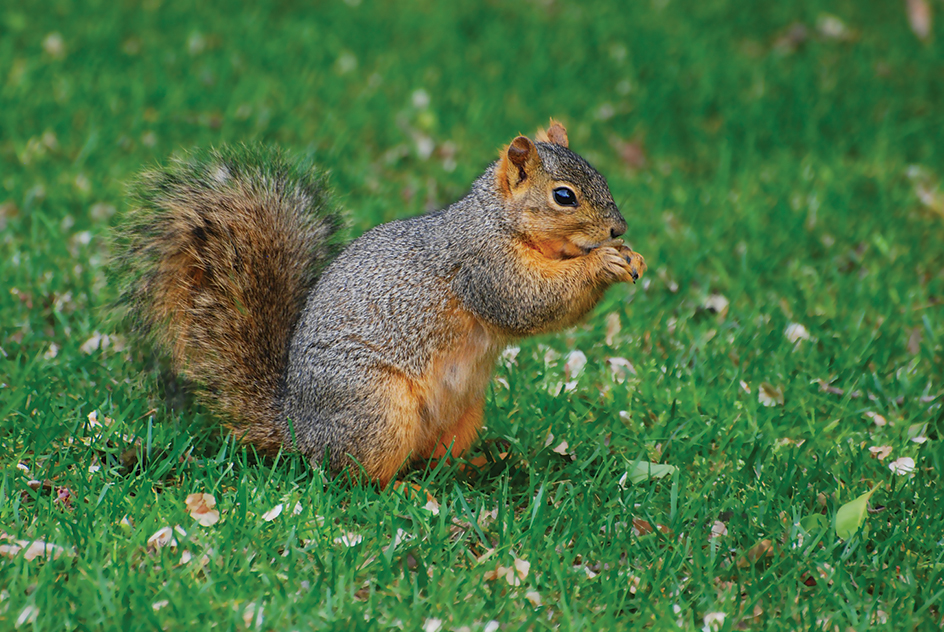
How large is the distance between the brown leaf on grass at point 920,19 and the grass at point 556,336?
0.10 m

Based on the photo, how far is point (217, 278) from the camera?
2.40 m

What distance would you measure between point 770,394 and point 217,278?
163 cm

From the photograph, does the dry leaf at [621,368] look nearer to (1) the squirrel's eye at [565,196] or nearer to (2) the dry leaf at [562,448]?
(2) the dry leaf at [562,448]

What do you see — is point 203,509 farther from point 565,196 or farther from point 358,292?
point 565,196

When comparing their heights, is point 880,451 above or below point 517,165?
below

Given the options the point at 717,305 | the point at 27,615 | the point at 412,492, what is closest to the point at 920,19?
the point at 717,305

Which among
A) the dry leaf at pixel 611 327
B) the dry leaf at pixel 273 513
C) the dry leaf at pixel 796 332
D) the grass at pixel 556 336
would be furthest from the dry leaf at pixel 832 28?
the dry leaf at pixel 273 513

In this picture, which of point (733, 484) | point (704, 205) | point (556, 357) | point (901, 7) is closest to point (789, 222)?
point (704, 205)

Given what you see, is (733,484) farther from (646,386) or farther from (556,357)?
(556,357)

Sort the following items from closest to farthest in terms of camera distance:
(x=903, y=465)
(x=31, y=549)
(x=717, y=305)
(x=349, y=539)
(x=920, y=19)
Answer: (x=31, y=549)
(x=349, y=539)
(x=903, y=465)
(x=717, y=305)
(x=920, y=19)

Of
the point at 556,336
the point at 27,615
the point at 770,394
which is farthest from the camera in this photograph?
the point at 556,336

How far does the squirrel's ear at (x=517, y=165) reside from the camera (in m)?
2.32

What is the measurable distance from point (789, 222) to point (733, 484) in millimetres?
1799

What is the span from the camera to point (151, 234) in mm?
2418
